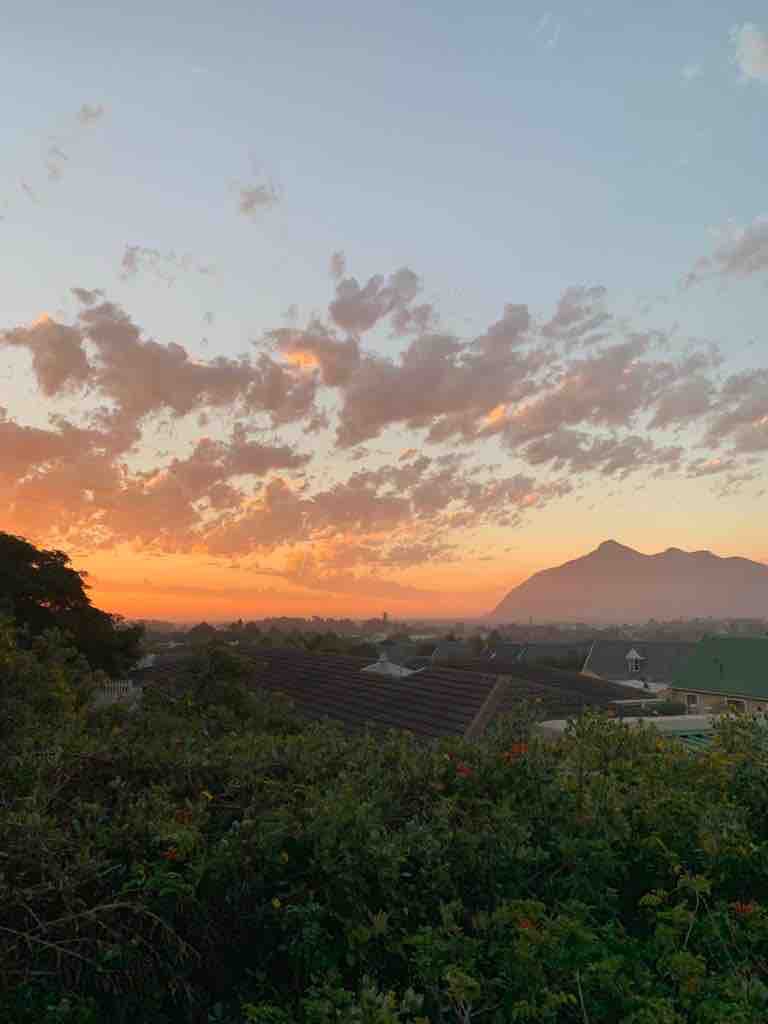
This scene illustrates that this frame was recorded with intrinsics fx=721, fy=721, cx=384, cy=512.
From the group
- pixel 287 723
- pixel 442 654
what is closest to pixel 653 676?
pixel 442 654

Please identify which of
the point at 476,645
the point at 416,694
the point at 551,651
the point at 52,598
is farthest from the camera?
the point at 476,645

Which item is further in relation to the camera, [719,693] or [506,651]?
[506,651]

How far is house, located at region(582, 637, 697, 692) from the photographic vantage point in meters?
56.1

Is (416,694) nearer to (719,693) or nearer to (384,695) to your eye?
(384,695)

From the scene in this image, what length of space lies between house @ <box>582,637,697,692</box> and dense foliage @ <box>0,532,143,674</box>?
39.2m

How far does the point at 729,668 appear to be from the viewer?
3825cm

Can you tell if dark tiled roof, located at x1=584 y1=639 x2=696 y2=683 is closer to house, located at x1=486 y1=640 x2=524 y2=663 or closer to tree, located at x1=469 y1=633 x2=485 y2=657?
house, located at x1=486 y1=640 x2=524 y2=663

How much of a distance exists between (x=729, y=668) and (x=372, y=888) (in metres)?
40.1

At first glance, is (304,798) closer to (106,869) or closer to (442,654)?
(106,869)

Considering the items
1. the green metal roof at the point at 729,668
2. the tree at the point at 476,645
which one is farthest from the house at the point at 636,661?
the tree at the point at 476,645

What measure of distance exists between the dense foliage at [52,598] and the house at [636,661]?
39.2m

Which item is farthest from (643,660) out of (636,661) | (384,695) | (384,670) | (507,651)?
(384,695)

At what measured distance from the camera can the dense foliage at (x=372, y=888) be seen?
2.79 meters

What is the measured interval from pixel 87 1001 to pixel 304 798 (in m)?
1.41
